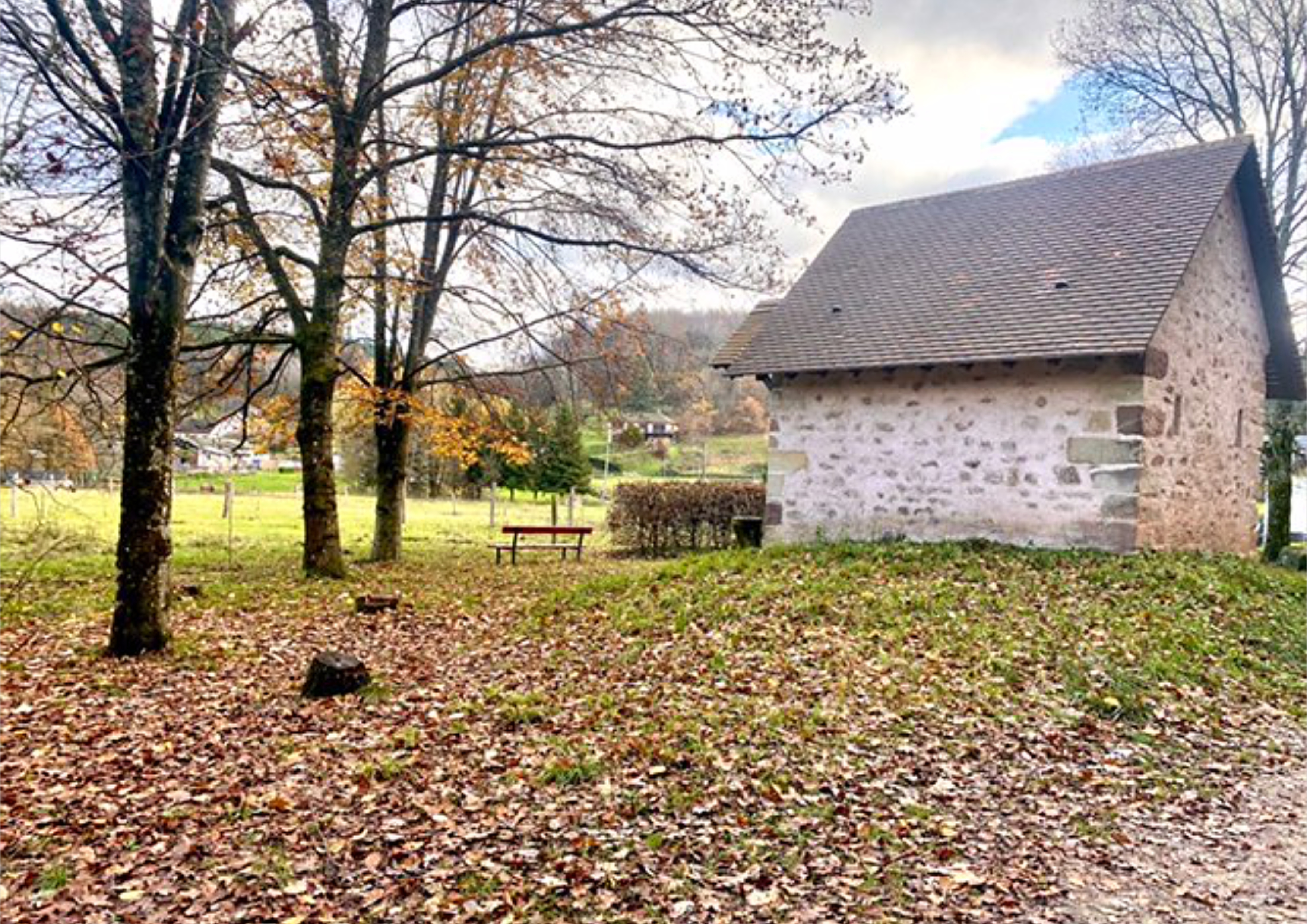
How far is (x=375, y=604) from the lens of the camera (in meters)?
8.88

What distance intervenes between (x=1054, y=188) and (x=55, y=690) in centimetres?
1499

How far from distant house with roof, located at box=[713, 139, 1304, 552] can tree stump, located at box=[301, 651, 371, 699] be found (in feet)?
26.4

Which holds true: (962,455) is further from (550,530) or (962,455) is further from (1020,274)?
(550,530)

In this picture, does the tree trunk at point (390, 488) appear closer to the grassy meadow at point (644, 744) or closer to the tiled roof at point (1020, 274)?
the grassy meadow at point (644, 744)

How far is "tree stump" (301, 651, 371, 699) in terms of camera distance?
5.95 metres

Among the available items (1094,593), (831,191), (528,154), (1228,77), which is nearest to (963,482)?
(1094,593)

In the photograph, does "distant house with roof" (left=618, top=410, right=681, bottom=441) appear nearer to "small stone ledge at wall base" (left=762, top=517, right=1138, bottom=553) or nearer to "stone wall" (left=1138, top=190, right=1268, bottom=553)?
"small stone ledge at wall base" (left=762, top=517, right=1138, bottom=553)

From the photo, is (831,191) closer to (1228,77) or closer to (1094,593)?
(1094,593)

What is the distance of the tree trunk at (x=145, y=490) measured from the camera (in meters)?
6.49

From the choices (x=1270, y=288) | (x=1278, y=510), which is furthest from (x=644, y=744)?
(x=1278, y=510)

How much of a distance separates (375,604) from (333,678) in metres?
2.97

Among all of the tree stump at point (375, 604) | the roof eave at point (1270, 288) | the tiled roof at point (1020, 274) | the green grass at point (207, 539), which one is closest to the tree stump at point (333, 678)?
the green grass at point (207, 539)

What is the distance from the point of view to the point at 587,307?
40.5ft

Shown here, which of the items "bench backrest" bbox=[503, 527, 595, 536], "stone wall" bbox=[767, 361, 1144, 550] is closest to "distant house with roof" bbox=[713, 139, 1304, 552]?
"stone wall" bbox=[767, 361, 1144, 550]
